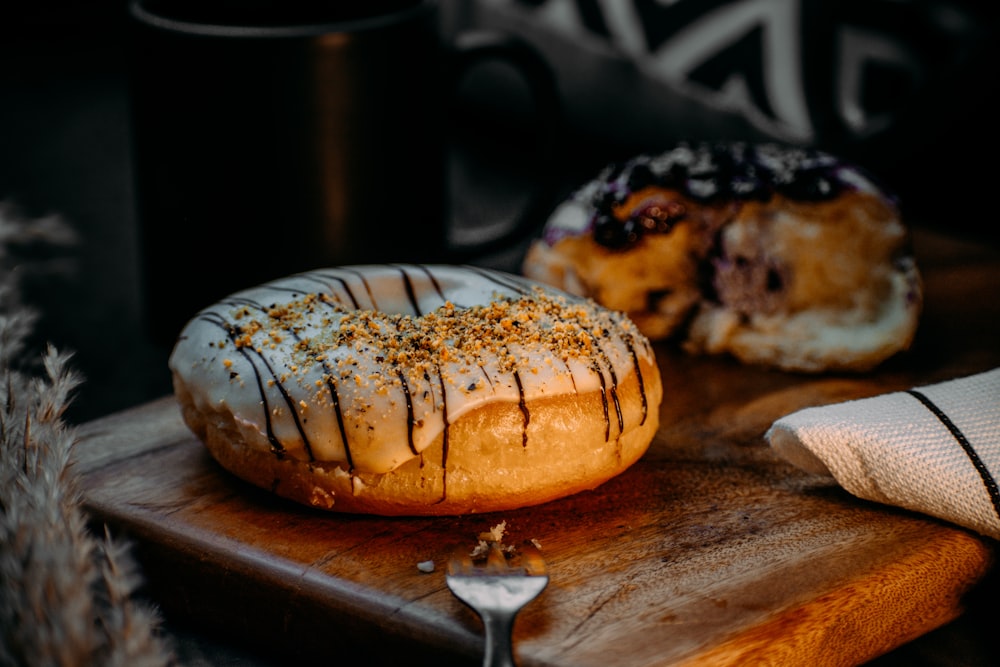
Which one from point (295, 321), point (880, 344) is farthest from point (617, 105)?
point (295, 321)

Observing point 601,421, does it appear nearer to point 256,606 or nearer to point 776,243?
point 256,606

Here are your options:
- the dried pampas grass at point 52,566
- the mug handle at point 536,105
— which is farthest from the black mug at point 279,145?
the dried pampas grass at point 52,566

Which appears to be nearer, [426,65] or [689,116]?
[426,65]

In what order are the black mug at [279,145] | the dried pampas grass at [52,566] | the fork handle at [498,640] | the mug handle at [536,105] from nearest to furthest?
the dried pampas grass at [52,566], the fork handle at [498,640], the black mug at [279,145], the mug handle at [536,105]

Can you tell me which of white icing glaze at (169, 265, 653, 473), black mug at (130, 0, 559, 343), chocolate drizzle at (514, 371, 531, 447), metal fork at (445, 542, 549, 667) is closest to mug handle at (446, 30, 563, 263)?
black mug at (130, 0, 559, 343)

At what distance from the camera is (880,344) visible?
3.92 ft

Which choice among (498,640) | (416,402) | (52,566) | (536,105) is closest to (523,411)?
(416,402)

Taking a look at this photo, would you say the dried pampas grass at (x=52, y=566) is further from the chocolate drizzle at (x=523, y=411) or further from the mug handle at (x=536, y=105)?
the mug handle at (x=536, y=105)

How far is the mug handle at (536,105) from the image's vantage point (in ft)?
4.22

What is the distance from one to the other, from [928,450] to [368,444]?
1.43 feet

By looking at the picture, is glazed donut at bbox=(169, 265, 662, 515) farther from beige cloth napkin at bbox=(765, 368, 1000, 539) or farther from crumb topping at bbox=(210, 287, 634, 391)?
beige cloth napkin at bbox=(765, 368, 1000, 539)

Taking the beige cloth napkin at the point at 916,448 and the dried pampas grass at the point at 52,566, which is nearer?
the dried pampas grass at the point at 52,566

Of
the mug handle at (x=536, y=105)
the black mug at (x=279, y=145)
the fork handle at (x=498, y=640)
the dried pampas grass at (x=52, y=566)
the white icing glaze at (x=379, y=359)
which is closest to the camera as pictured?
the dried pampas grass at (x=52, y=566)

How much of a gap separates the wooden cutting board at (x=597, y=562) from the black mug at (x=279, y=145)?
0.21m
